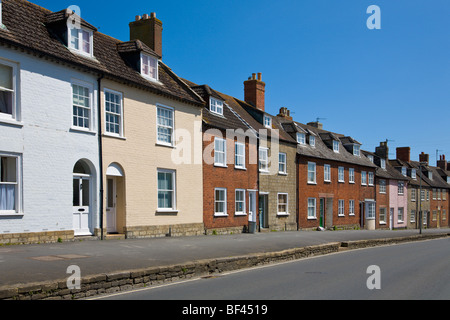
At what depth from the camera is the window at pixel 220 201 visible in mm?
25758

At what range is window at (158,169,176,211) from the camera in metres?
21.8

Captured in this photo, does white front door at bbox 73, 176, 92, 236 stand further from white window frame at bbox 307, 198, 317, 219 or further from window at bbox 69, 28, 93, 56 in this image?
white window frame at bbox 307, 198, 317, 219

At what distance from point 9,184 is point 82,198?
3290mm

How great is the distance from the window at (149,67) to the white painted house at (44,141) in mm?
3345

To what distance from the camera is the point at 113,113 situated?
62.8 feet

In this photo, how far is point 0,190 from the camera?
14938 mm

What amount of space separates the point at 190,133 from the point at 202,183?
2716 millimetres

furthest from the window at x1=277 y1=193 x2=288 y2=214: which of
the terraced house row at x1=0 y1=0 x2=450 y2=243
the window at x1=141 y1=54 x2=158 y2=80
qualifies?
the window at x1=141 y1=54 x2=158 y2=80

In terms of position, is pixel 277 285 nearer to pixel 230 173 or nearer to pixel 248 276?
pixel 248 276

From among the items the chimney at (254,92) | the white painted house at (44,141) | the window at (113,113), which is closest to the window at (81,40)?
the white painted house at (44,141)

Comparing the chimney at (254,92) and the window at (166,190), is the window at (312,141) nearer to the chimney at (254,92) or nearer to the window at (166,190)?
the chimney at (254,92)

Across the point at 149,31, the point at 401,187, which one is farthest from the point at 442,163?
the point at 149,31

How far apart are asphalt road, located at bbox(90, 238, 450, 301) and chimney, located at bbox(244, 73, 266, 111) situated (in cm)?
2244
